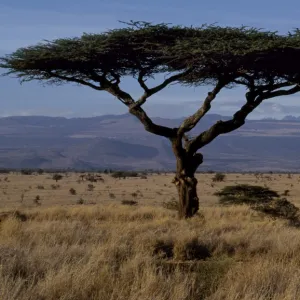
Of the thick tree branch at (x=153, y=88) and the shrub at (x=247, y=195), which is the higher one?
the thick tree branch at (x=153, y=88)

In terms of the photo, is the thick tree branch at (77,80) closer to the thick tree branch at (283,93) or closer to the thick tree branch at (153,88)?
the thick tree branch at (153,88)

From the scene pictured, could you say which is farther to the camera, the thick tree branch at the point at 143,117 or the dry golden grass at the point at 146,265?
the thick tree branch at the point at 143,117

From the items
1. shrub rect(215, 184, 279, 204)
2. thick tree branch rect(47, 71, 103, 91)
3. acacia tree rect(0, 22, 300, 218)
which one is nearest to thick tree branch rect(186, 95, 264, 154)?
acacia tree rect(0, 22, 300, 218)

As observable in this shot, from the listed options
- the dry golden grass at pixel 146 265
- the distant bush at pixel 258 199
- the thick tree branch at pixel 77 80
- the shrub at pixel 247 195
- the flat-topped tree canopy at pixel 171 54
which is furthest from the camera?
the shrub at pixel 247 195

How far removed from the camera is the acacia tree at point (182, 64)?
17.5 m

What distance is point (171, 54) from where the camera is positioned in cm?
1769

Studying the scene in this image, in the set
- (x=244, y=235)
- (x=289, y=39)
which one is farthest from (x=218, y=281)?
(x=289, y=39)

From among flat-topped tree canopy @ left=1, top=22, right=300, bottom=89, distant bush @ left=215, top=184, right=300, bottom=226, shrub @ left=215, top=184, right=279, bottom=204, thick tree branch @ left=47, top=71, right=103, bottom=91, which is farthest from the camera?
shrub @ left=215, top=184, right=279, bottom=204

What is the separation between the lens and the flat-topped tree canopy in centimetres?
1725

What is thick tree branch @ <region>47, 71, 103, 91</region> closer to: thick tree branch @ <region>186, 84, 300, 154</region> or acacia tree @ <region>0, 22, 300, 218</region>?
acacia tree @ <region>0, 22, 300, 218</region>

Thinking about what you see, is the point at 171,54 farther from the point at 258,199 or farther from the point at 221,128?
the point at 258,199

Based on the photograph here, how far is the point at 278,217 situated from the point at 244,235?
7069 mm

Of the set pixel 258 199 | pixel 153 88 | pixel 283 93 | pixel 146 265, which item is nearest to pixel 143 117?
pixel 153 88

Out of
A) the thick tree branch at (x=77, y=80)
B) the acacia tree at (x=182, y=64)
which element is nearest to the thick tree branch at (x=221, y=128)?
the acacia tree at (x=182, y=64)
